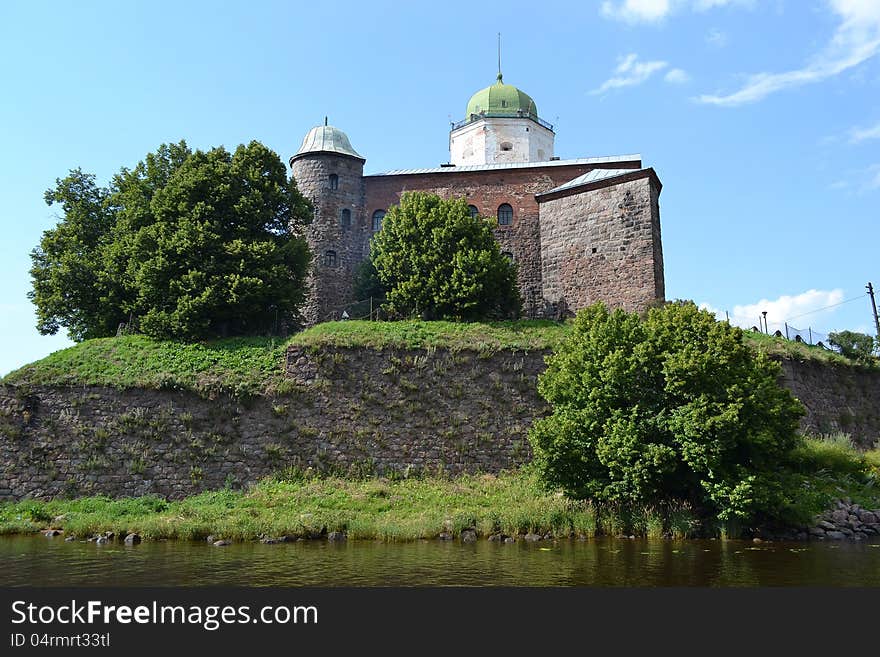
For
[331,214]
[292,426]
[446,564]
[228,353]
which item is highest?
[331,214]

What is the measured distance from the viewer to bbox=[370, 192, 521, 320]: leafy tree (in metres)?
29.5

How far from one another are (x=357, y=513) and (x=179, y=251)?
13.1 metres

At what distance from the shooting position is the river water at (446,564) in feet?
39.6

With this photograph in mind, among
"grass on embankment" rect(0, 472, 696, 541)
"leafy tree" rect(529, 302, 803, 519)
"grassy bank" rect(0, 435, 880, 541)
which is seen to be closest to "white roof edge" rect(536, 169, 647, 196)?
"leafy tree" rect(529, 302, 803, 519)

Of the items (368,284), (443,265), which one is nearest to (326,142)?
(368,284)

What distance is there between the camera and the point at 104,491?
22500 mm

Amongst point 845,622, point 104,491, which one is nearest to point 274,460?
point 104,491

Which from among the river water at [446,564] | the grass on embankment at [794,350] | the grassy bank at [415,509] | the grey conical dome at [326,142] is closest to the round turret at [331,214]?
the grey conical dome at [326,142]

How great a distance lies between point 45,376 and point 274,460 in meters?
8.39

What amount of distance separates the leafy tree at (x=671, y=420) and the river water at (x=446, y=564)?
4.81ft

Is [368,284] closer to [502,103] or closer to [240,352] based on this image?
[240,352]

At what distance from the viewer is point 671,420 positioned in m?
17.7

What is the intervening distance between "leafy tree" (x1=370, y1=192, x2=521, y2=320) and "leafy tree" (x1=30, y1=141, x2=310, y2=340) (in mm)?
4010

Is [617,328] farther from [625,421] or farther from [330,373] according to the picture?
[330,373]
